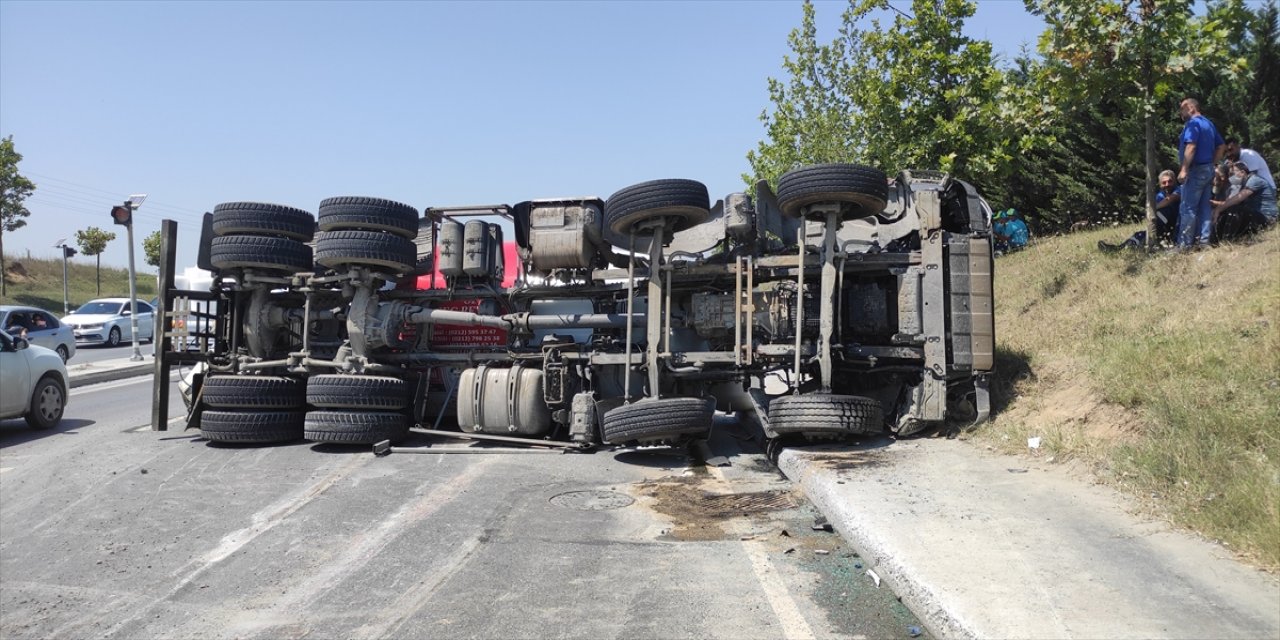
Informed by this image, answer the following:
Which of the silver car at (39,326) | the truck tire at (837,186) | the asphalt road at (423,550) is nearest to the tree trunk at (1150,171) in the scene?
the truck tire at (837,186)

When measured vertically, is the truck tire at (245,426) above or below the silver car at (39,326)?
below

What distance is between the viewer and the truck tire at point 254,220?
29.9 ft

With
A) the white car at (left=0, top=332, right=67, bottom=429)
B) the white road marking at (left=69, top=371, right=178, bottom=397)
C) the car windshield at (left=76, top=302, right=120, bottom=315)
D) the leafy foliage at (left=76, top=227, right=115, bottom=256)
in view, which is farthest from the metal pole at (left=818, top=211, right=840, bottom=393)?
the leafy foliage at (left=76, top=227, right=115, bottom=256)

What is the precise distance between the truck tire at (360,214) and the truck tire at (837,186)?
13.9ft

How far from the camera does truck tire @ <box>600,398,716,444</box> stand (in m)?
7.18

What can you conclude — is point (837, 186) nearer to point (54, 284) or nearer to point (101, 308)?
point (101, 308)

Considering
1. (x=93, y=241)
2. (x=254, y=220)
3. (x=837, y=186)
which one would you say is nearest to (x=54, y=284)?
(x=93, y=241)

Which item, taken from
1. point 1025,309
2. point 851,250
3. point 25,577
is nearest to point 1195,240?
point 1025,309

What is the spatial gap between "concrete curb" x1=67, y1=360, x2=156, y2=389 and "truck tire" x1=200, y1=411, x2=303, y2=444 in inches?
337

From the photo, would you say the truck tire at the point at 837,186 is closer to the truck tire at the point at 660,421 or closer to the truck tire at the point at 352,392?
the truck tire at the point at 660,421

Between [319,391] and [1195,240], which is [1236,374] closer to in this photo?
[1195,240]

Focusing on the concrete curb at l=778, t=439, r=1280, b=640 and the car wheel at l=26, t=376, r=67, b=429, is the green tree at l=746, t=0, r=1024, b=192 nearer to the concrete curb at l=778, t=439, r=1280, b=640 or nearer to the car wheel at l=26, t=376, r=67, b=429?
the concrete curb at l=778, t=439, r=1280, b=640

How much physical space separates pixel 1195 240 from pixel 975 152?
24.4ft

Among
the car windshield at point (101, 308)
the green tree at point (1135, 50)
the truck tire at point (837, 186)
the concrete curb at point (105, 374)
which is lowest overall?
the concrete curb at point (105, 374)
